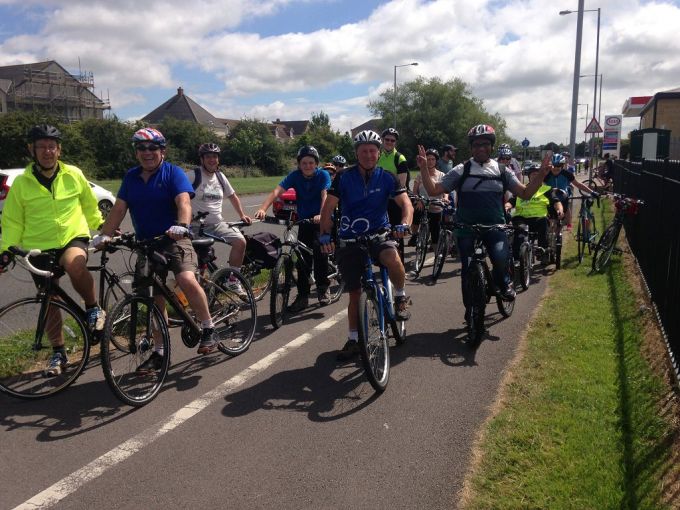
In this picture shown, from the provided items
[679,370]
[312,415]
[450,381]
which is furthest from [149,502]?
[679,370]

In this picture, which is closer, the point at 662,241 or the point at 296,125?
the point at 662,241

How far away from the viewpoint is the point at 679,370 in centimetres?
442

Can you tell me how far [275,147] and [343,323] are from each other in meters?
59.5

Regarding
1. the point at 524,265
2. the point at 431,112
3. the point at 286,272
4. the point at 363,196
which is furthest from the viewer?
the point at 431,112

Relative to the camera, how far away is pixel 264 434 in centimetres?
383

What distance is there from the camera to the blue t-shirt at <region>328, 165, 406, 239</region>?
4977mm

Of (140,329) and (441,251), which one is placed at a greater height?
(140,329)

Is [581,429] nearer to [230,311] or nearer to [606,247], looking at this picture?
[230,311]

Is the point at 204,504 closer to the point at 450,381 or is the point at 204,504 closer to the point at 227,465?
the point at 227,465

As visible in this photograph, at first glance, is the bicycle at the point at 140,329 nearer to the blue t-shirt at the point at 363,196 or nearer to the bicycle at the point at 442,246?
the blue t-shirt at the point at 363,196

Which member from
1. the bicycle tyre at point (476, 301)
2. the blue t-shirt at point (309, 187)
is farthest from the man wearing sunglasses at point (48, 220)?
the bicycle tyre at point (476, 301)

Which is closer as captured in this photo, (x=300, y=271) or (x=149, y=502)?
(x=149, y=502)

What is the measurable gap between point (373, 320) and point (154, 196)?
1.99 metres

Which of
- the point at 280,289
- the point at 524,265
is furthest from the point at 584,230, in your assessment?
the point at 280,289
